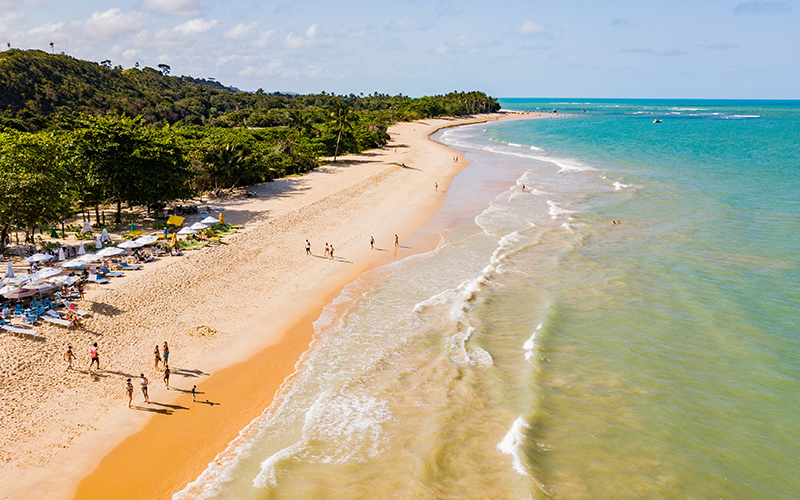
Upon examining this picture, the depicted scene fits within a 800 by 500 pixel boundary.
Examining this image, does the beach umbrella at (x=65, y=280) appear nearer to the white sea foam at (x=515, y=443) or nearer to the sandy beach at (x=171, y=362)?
the sandy beach at (x=171, y=362)

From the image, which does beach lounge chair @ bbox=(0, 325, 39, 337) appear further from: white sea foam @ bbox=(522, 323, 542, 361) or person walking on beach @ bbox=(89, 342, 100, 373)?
white sea foam @ bbox=(522, 323, 542, 361)

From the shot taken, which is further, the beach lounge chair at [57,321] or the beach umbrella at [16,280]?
the beach umbrella at [16,280]

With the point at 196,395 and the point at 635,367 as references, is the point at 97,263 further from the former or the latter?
the point at 635,367

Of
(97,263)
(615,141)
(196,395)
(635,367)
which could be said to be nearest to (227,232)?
(97,263)

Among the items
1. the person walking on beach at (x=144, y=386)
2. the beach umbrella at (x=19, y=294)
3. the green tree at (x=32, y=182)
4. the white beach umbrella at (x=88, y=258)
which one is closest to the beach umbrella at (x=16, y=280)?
the beach umbrella at (x=19, y=294)

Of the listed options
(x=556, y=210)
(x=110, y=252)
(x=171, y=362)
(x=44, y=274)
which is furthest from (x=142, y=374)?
(x=556, y=210)

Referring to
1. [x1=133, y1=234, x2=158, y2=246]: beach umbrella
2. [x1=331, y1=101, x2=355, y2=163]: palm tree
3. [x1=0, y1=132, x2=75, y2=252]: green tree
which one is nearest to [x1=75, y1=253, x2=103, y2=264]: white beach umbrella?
[x1=133, y1=234, x2=158, y2=246]: beach umbrella
